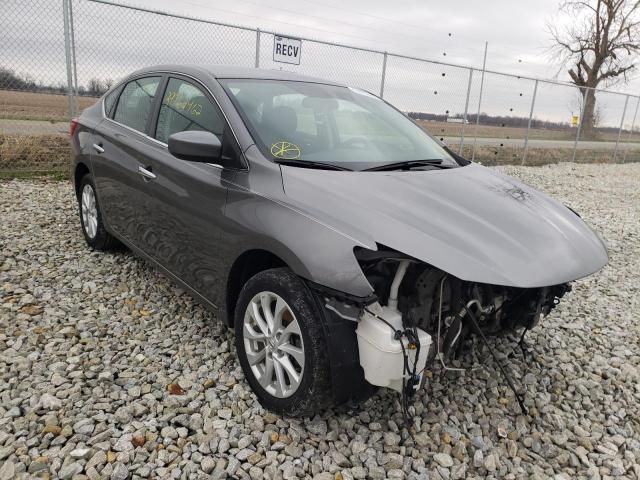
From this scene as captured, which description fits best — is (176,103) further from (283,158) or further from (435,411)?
(435,411)

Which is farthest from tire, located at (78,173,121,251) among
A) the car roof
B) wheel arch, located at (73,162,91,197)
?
the car roof

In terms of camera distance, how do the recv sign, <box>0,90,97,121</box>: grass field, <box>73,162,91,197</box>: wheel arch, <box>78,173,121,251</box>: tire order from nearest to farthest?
1. <box>78,173,121,251</box>: tire
2. <box>73,162,91,197</box>: wheel arch
3. <box>0,90,97,121</box>: grass field
4. the recv sign

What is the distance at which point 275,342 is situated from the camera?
7.77ft

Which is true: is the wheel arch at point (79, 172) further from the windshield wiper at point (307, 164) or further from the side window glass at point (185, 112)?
the windshield wiper at point (307, 164)

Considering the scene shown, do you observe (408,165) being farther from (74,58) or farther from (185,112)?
(74,58)

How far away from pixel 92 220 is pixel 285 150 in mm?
2537

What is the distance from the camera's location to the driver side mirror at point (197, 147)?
250cm

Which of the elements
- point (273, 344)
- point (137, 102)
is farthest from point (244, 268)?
point (137, 102)

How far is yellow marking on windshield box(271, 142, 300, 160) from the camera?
8.49 feet

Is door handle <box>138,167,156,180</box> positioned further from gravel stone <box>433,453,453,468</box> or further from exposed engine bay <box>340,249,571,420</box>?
gravel stone <box>433,453,453,468</box>

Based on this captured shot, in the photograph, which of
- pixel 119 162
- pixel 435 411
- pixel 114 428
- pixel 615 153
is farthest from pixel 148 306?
pixel 615 153

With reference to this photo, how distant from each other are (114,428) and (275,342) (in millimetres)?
827

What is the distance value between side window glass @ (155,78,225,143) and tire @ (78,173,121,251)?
1.33 metres

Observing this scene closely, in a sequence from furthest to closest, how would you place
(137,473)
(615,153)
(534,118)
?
(615,153)
(534,118)
(137,473)
